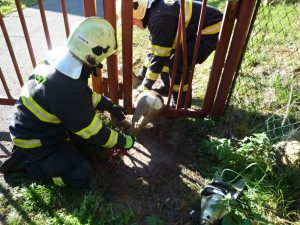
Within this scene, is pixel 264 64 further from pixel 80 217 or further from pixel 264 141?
pixel 80 217

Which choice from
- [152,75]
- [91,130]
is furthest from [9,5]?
[91,130]

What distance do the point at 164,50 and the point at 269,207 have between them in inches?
68.2

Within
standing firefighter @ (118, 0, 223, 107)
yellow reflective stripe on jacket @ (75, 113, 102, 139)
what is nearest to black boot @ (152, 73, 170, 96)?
standing firefighter @ (118, 0, 223, 107)

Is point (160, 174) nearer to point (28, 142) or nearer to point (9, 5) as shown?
point (28, 142)

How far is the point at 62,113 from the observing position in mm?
1742

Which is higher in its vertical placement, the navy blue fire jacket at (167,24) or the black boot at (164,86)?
the navy blue fire jacket at (167,24)

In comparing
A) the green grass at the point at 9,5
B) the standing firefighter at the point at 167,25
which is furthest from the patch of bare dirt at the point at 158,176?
the green grass at the point at 9,5

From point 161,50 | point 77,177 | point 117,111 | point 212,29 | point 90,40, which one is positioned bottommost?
point 77,177

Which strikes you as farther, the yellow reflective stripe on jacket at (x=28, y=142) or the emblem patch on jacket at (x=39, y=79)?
the yellow reflective stripe on jacket at (x=28, y=142)

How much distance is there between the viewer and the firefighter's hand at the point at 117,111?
2398 millimetres

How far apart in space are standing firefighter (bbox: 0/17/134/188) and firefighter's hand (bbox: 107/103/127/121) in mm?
348

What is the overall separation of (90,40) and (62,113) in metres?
0.57

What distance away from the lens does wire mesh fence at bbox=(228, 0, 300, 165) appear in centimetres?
250

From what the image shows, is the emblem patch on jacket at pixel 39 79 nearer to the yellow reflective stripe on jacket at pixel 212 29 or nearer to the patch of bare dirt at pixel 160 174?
the patch of bare dirt at pixel 160 174
